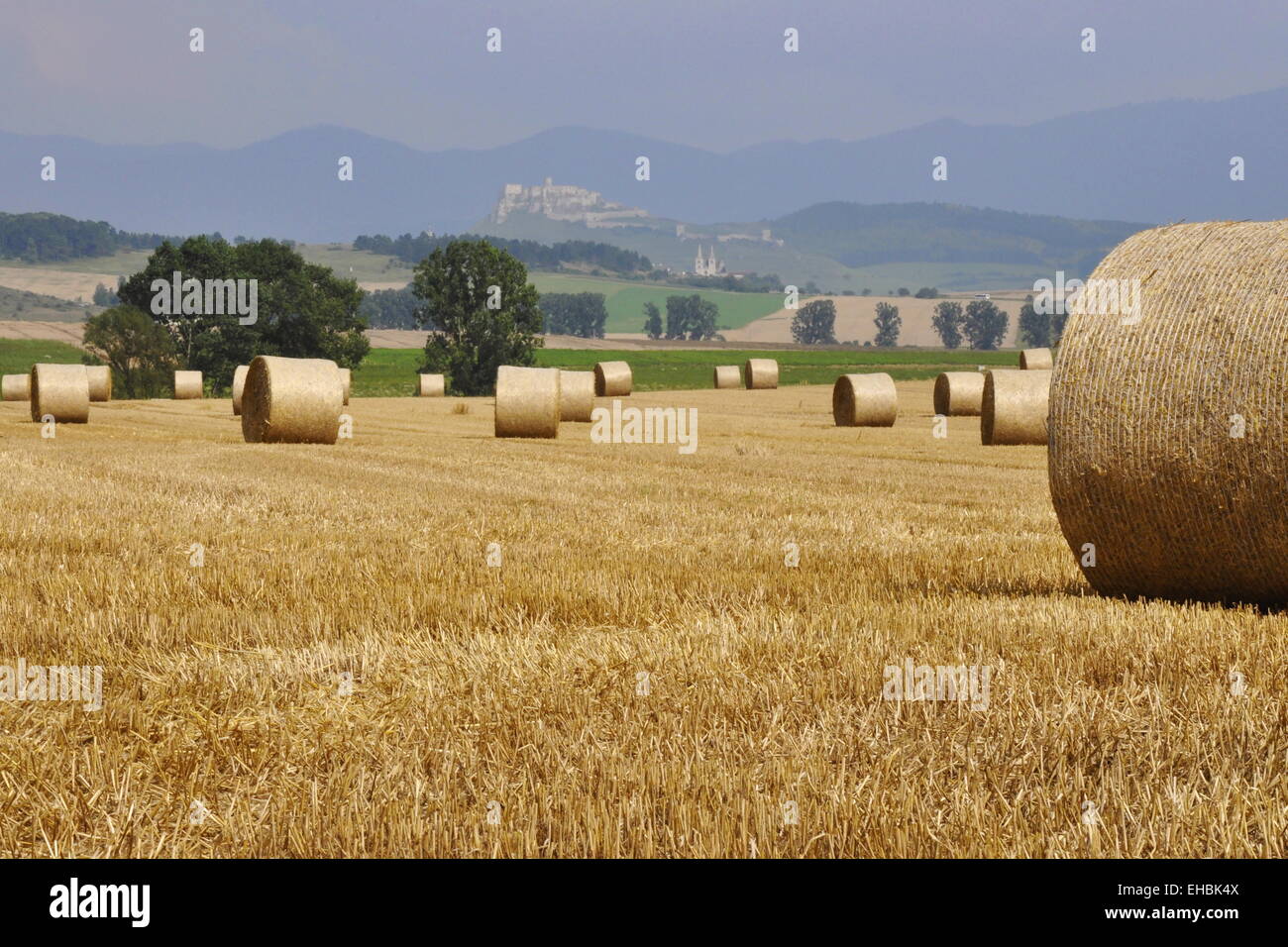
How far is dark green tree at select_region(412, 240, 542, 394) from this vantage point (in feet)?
Result: 258

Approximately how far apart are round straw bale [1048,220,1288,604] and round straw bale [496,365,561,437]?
63.1 ft

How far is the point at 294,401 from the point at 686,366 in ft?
273

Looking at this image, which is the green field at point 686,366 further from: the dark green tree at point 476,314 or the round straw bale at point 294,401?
the round straw bale at point 294,401

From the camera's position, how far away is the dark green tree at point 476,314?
258 ft

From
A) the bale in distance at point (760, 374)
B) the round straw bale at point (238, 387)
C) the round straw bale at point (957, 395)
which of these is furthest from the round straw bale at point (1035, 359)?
the round straw bale at point (238, 387)

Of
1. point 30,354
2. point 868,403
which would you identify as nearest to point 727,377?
point 868,403

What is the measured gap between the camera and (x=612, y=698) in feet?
16.8

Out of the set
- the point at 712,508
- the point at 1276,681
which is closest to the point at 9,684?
the point at 1276,681

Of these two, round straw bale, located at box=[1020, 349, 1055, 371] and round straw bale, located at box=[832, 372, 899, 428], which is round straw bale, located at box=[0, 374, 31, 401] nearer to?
round straw bale, located at box=[832, 372, 899, 428]

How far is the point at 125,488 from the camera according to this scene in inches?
578

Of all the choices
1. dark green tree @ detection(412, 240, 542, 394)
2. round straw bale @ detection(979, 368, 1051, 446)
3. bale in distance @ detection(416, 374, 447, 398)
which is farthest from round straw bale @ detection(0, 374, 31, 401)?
round straw bale @ detection(979, 368, 1051, 446)

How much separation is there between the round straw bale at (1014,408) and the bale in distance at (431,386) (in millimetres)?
38505

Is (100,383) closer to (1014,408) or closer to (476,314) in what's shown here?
(476,314)
